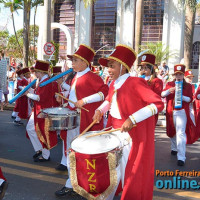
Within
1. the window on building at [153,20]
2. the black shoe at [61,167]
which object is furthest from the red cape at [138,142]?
the window on building at [153,20]

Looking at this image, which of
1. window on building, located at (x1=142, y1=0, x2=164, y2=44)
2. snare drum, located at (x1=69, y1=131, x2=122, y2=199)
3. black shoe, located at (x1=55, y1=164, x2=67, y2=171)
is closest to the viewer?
snare drum, located at (x1=69, y1=131, x2=122, y2=199)

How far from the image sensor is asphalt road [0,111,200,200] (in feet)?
13.8

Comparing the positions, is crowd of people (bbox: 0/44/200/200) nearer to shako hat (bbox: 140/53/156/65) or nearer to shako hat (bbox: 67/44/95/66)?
shako hat (bbox: 67/44/95/66)

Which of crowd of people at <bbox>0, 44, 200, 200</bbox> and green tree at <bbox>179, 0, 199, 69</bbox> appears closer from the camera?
crowd of people at <bbox>0, 44, 200, 200</bbox>

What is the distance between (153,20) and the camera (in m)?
23.7

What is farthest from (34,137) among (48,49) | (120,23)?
(120,23)

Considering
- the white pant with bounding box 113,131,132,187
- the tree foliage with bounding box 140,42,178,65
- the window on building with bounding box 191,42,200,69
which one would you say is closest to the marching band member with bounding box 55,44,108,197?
the white pant with bounding box 113,131,132,187

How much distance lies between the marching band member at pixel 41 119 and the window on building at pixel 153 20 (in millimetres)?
19533

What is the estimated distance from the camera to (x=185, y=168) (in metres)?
5.45

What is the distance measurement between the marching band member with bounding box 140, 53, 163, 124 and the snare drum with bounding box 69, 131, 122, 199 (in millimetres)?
3363

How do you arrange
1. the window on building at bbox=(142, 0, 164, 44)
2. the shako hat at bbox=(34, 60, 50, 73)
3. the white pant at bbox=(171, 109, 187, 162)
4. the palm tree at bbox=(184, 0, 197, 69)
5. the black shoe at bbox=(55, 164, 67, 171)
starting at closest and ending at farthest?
the black shoe at bbox=(55, 164, 67, 171)
the shako hat at bbox=(34, 60, 50, 73)
the white pant at bbox=(171, 109, 187, 162)
the palm tree at bbox=(184, 0, 197, 69)
the window on building at bbox=(142, 0, 164, 44)

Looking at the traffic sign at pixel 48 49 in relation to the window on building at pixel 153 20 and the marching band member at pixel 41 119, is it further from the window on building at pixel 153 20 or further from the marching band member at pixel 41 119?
the window on building at pixel 153 20

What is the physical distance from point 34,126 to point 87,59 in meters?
1.93

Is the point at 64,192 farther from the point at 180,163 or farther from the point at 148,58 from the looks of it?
the point at 148,58
